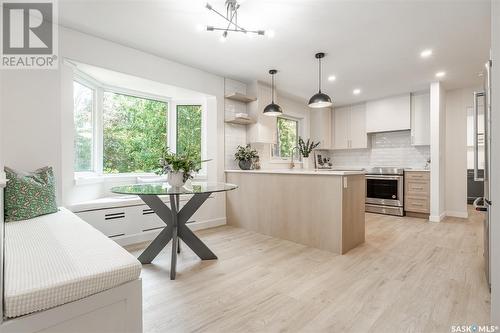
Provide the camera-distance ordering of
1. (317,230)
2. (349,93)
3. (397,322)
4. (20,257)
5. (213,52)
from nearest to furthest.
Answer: (20,257), (397,322), (317,230), (213,52), (349,93)

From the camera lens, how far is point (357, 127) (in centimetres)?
580

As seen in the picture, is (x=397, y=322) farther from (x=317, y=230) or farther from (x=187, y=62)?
(x=187, y=62)

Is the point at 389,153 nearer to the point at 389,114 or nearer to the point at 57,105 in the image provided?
the point at 389,114

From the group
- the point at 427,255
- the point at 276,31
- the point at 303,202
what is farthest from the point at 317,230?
the point at 276,31

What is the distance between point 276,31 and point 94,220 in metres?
2.93

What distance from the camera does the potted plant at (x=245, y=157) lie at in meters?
4.20

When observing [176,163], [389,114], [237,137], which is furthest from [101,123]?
[389,114]

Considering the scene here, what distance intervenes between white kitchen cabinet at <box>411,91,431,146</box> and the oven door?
2.88ft

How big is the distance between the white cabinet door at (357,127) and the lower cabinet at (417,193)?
1.23m

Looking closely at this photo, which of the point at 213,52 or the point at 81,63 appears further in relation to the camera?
the point at 213,52

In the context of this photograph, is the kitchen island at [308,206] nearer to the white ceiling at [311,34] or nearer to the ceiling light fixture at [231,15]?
the white ceiling at [311,34]

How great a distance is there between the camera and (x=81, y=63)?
276 cm

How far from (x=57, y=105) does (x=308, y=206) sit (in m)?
3.02

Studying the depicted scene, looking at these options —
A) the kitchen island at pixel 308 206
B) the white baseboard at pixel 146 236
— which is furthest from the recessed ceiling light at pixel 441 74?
the white baseboard at pixel 146 236
